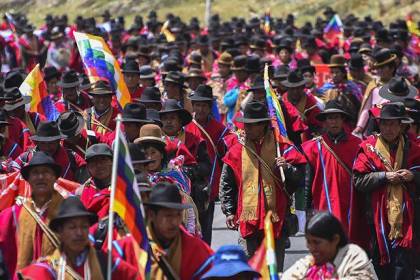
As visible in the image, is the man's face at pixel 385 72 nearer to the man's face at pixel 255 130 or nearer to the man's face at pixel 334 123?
the man's face at pixel 334 123

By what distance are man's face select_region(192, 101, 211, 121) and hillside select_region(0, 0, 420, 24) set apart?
29.6 meters

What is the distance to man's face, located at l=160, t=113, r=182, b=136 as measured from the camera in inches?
474

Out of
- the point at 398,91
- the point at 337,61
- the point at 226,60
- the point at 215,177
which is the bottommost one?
the point at 226,60

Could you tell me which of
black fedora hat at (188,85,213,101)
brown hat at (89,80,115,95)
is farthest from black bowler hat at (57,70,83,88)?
black fedora hat at (188,85,213,101)

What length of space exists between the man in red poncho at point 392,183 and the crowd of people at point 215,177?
12mm

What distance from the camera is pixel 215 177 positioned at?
12.9m

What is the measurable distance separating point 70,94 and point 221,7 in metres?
35.8

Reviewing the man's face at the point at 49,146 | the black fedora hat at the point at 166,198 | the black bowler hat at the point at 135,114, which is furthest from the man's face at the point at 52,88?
the black fedora hat at the point at 166,198

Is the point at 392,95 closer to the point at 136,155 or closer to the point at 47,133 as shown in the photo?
the point at 47,133

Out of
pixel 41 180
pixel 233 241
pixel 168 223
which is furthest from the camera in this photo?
pixel 233 241

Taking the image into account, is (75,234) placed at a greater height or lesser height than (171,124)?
greater

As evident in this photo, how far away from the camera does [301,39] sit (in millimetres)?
25234

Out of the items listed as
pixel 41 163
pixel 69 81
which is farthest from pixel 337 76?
pixel 41 163

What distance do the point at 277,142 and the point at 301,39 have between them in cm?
1458
